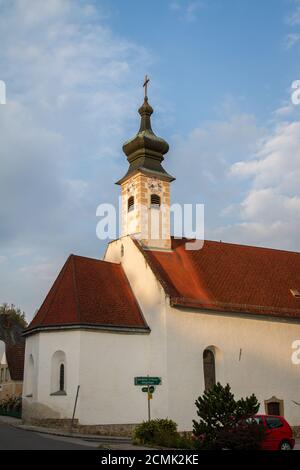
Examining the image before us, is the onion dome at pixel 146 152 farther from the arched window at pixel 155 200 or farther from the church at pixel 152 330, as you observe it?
the arched window at pixel 155 200

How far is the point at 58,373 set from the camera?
77.4ft

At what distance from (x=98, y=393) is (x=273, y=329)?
376 inches

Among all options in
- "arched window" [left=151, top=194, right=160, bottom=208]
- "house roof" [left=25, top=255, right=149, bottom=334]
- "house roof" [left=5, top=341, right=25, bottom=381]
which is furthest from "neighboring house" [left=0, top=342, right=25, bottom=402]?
"arched window" [left=151, top=194, right=160, bottom=208]

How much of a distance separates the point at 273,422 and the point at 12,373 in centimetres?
2990

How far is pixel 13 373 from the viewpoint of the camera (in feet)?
140

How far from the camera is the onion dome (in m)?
29.6

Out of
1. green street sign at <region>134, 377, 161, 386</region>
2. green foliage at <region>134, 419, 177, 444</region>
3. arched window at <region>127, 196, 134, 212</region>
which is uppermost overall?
arched window at <region>127, 196, 134, 212</region>

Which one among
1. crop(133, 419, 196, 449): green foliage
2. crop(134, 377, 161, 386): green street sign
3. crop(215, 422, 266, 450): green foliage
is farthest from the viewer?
crop(134, 377, 161, 386): green street sign

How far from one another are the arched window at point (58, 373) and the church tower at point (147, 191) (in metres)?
7.47

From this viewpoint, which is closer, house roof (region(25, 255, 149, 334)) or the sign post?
the sign post

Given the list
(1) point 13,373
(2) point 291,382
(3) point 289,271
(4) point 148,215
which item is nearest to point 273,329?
(2) point 291,382

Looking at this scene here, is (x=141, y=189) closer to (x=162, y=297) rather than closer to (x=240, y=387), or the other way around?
(x=162, y=297)

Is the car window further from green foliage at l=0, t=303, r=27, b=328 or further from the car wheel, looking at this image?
green foliage at l=0, t=303, r=27, b=328

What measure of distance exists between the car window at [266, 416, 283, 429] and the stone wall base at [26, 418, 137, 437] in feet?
25.0
